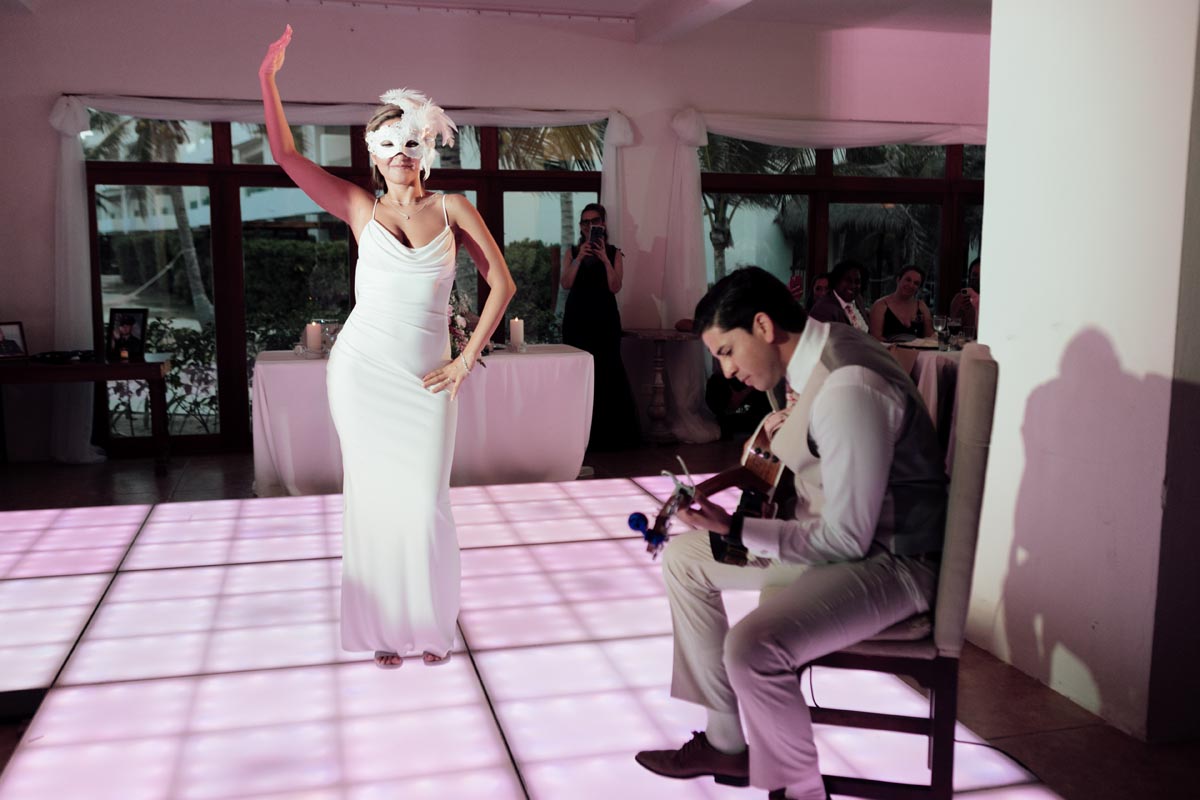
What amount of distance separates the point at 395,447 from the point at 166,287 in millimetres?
5279

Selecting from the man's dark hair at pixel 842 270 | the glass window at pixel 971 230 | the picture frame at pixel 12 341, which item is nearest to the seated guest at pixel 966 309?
the glass window at pixel 971 230

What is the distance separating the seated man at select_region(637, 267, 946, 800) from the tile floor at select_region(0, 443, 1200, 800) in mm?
321

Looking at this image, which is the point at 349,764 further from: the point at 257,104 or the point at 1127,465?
the point at 257,104

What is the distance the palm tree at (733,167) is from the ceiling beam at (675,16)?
99 centimetres

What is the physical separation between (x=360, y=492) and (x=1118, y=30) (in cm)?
255

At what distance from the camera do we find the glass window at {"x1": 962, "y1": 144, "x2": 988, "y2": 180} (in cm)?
927

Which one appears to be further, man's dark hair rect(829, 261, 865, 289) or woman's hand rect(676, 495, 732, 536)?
man's dark hair rect(829, 261, 865, 289)

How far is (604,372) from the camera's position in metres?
7.64

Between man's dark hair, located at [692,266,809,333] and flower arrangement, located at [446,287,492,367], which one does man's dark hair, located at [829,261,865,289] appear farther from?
man's dark hair, located at [692,266,809,333]

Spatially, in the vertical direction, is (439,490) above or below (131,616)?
above

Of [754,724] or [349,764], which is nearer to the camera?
[754,724]

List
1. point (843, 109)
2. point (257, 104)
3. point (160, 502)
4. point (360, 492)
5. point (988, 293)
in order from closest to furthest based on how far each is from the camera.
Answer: point (360, 492) < point (988, 293) < point (160, 502) < point (257, 104) < point (843, 109)

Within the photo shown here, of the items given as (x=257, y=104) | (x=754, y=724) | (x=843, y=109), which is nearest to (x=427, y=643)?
(x=754, y=724)

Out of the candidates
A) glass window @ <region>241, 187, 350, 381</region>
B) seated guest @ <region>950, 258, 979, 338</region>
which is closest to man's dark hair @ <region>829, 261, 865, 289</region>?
seated guest @ <region>950, 258, 979, 338</region>
